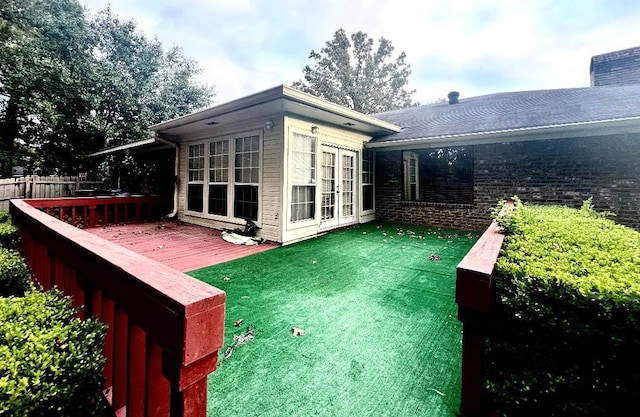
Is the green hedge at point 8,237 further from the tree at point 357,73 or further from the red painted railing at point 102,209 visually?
the tree at point 357,73

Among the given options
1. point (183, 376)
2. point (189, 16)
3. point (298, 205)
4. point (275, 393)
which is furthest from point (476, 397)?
point (189, 16)

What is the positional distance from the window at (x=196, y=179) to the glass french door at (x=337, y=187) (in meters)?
3.46

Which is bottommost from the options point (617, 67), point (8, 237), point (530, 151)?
point (8, 237)

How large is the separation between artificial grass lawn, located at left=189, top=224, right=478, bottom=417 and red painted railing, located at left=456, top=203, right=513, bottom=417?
171 mm

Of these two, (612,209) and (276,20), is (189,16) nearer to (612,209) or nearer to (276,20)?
(276,20)

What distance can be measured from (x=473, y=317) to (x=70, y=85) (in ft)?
50.3

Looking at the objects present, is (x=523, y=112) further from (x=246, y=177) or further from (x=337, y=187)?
(x=246, y=177)

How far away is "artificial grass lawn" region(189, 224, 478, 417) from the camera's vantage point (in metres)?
1.74

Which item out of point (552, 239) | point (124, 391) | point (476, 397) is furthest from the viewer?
point (552, 239)

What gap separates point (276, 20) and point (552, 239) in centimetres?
1276

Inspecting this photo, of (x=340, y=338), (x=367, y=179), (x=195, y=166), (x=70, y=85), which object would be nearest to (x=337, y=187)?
→ (x=367, y=179)

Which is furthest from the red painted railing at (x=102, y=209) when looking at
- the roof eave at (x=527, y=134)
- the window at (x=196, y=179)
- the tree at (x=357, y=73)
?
the tree at (x=357, y=73)

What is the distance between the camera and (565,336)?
50.5 inches

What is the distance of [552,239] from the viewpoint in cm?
213
